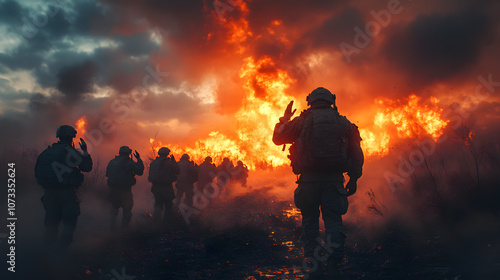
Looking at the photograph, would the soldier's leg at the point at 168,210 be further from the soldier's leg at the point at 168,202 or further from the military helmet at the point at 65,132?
the military helmet at the point at 65,132

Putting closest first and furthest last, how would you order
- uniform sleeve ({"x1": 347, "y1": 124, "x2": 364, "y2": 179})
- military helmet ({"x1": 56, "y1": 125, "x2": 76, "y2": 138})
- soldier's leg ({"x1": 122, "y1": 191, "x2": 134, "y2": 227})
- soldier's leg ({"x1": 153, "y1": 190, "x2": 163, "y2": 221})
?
uniform sleeve ({"x1": 347, "y1": 124, "x2": 364, "y2": 179}) → military helmet ({"x1": 56, "y1": 125, "x2": 76, "y2": 138}) → soldier's leg ({"x1": 122, "y1": 191, "x2": 134, "y2": 227}) → soldier's leg ({"x1": 153, "y1": 190, "x2": 163, "y2": 221})

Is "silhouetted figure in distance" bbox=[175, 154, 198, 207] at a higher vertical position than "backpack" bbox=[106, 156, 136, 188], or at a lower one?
higher

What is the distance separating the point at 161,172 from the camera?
1041cm

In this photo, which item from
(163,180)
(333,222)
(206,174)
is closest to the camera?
(333,222)

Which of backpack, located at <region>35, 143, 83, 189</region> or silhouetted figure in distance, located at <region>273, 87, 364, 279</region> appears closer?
silhouetted figure in distance, located at <region>273, 87, 364, 279</region>

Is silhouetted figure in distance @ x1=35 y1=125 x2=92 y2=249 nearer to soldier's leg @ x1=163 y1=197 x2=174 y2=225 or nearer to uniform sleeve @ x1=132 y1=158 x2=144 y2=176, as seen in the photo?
uniform sleeve @ x1=132 y1=158 x2=144 y2=176

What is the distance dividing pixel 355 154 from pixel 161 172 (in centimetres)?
750

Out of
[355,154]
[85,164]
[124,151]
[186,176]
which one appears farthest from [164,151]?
[355,154]

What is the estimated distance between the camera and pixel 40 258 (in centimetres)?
484

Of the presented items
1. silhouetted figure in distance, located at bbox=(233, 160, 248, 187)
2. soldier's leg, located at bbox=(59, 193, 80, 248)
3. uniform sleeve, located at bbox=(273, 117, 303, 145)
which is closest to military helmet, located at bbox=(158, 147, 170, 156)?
soldier's leg, located at bbox=(59, 193, 80, 248)

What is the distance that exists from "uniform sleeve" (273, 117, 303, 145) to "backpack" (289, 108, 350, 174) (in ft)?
0.39

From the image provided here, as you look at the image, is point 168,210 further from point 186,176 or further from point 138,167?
point 186,176

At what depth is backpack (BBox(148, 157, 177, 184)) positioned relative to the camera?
10.4 metres

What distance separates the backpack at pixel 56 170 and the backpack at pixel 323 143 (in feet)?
15.6
